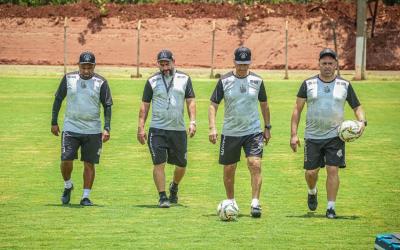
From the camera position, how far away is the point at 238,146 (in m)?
15.6

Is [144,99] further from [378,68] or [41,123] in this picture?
[378,68]

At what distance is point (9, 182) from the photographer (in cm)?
1928

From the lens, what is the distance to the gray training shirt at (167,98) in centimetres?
1661

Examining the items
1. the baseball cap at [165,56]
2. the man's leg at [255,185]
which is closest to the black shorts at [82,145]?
the baseball cap at [165,56]

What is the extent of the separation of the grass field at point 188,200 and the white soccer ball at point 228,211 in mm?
168

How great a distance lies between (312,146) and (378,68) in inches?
1670

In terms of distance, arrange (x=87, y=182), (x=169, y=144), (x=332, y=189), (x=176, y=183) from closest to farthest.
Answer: (x=332, y=189) → (x=87, y=182) → (x=169, y=144) → (x=176, y=183)

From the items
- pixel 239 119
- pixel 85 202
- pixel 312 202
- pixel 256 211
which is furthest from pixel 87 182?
pixel 312 202

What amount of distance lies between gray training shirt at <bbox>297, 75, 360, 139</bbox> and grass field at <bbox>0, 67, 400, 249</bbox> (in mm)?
1246

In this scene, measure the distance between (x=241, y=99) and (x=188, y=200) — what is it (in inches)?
98.3

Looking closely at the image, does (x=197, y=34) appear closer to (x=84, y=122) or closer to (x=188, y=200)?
(x=188, y=200)

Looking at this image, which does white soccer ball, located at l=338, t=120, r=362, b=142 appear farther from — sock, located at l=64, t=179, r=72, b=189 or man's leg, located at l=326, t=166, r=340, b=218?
sock, located at l=64, t=179, r=72, b=189

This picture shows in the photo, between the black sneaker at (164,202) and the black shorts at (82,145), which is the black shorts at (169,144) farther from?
the black shorts at (82,145)

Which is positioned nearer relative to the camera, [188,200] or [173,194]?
[173,194]
